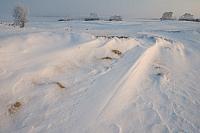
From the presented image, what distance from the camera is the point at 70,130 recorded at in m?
3.90

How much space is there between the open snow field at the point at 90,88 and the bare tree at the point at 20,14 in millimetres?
24288

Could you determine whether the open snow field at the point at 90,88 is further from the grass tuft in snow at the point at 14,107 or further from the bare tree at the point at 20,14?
the bare tree at the point at 20,14

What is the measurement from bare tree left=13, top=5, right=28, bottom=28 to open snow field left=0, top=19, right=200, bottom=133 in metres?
24.3

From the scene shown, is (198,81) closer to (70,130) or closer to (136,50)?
(136,50)

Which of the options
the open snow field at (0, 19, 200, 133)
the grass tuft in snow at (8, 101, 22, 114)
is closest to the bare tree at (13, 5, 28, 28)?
the open snow field at (0, 19, 200, 133)

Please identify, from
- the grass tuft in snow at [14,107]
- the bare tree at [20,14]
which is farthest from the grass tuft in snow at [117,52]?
the bare tree at [20,14]

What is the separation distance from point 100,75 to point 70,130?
212 cm

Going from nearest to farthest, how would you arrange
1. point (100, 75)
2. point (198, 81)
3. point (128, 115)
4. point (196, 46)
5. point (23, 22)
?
point (128, 115) → point (100, 75) → point (198, 81) → point (196, 46) → point (23, 22)

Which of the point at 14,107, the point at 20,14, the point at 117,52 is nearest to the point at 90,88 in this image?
the point at 14,107

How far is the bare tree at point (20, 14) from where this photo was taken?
29672mm

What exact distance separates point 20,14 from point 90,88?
28.3 m

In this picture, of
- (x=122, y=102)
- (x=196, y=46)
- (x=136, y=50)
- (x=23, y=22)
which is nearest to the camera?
(x=122, y=102)

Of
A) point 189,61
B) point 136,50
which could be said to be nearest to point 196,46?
point 189,61

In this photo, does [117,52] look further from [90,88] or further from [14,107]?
[14,107]
